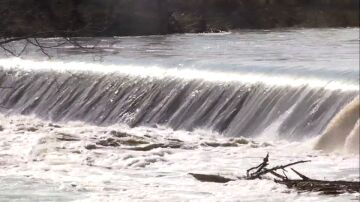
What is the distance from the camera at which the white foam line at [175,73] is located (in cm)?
1022

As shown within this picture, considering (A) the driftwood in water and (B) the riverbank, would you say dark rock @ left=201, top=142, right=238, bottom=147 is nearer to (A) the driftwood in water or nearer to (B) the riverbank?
(A) the driftwood in water

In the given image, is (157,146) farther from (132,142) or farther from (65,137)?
(65,137)

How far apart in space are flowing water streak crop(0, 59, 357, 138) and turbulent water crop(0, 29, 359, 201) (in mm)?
19

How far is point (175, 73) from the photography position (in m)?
12.5

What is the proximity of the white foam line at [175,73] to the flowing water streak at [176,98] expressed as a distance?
2 cm

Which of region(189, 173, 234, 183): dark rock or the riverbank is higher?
the riverbank

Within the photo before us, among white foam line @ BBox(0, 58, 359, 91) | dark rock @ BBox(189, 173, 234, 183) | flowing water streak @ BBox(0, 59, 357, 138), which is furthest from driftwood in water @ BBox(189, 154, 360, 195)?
white foam line @ BBox(0, 58, 359, 91)

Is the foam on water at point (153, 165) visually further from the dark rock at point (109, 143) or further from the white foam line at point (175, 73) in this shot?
the white foam line at point (175, 73)

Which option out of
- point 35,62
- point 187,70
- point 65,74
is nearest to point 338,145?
point 187,70

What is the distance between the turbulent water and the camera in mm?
7496

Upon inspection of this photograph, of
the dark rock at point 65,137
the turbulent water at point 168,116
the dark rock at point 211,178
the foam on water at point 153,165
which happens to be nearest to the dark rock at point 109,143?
the turbulent water at point 168,116

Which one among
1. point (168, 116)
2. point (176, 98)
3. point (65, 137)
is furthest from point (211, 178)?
point (176, 98)

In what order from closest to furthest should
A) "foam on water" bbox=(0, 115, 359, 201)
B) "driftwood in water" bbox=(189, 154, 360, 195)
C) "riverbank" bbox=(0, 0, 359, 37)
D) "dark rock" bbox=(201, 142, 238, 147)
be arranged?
"driftwood in water" bbox=(189, 154, 360, 195)
"foam on water" bbox=(0, 115, 359, 201)
"dark rock" bbox=(201, 142, 238, 147)
"riverbank" bbox=(0, 0, 359, 37)

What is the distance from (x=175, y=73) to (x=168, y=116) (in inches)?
60.6
